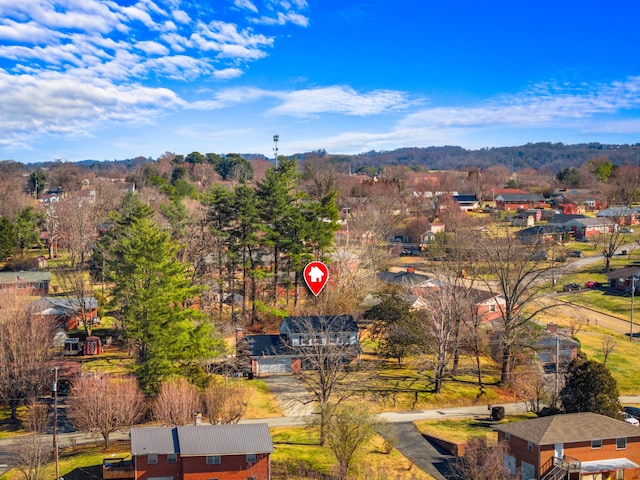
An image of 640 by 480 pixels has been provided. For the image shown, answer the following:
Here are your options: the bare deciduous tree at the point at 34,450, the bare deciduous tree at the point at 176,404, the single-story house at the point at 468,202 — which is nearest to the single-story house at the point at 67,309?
the bare deciduous tree at the point at 34,450

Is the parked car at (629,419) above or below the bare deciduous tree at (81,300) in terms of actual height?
below

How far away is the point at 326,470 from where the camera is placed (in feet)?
111

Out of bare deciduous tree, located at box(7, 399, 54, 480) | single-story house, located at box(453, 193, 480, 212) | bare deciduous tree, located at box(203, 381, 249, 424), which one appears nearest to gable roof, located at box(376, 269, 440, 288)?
bare deciduous tree, located at box(203, 381, 249, 424)

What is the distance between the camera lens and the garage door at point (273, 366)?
170ft

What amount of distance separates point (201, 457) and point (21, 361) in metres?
17.0

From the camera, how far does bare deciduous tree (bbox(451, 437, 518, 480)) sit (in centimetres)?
2989

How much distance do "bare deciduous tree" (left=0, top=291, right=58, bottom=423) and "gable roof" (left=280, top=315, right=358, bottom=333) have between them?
19988 mm

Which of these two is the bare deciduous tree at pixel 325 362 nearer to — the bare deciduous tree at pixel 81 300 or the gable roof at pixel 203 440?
the gable roof at pixel 203 440

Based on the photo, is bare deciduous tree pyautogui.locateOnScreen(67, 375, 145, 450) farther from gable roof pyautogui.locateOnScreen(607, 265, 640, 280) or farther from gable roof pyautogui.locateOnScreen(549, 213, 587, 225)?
gable roof pyautogui.locateOnScreen(549, 213, 587, 225)

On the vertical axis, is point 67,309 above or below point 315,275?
below

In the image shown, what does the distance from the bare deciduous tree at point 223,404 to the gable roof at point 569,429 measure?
52.7ft

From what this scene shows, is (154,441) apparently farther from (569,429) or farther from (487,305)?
(487,305)

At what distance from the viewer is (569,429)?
33562 mm

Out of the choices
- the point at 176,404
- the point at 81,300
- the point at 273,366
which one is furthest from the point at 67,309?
the point at 176,404
